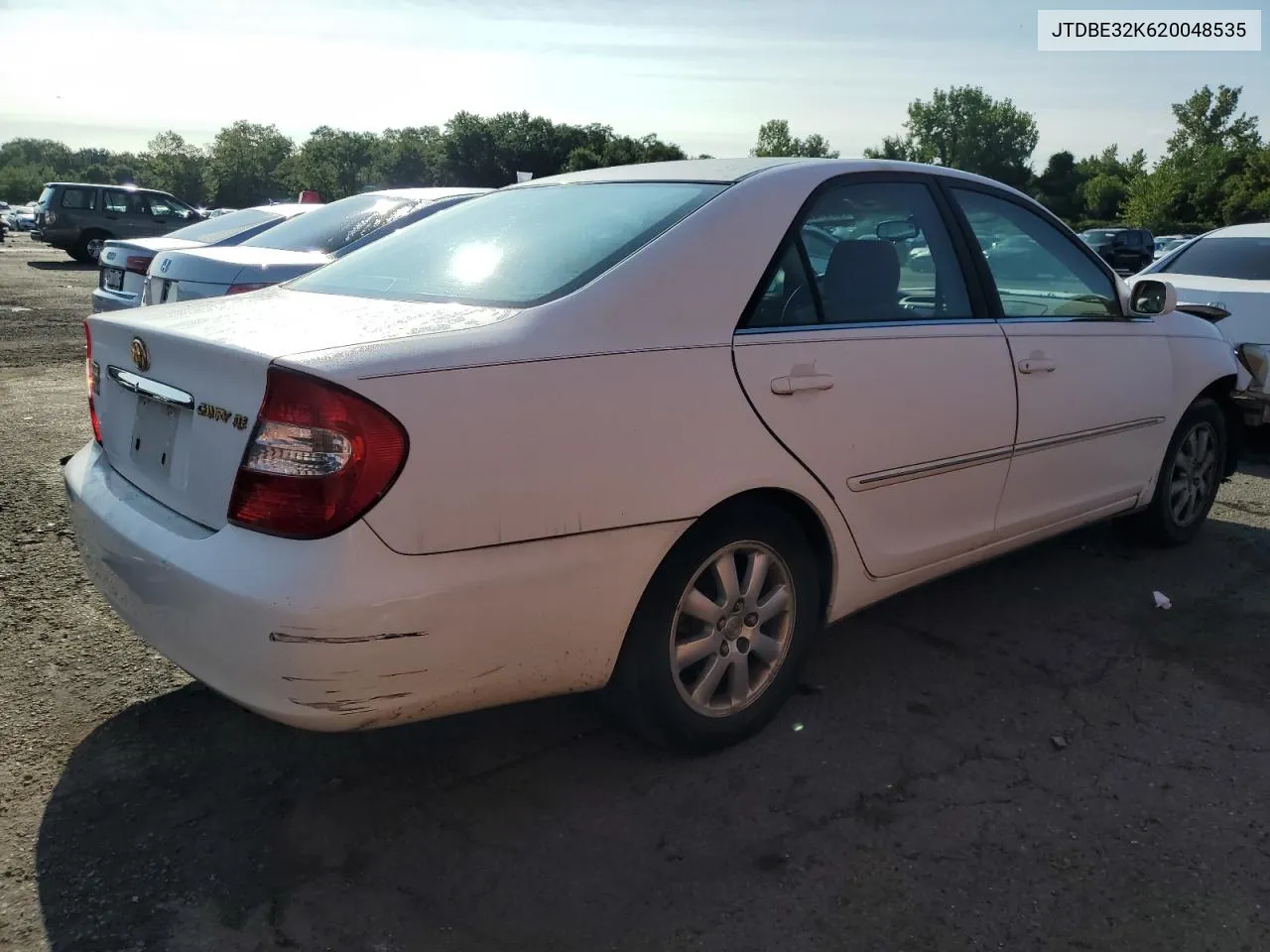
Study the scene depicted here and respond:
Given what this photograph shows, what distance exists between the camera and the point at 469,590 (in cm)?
225

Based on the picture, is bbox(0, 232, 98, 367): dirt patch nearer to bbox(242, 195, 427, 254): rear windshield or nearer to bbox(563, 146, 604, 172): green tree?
bbox(242, 195, 427, 254): rear windshield

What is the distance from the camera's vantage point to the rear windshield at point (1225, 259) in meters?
7.28

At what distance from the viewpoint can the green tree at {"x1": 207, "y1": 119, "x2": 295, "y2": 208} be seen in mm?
94500

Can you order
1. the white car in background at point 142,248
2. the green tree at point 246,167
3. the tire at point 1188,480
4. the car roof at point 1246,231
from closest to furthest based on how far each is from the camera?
1. the tire at point 1188,480
2. the car roof at point 1246,231
3. the white car in background at point 142,248
4. the green tree at point 246,167

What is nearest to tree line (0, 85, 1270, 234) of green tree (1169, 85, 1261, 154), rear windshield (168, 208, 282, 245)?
green tree (1169, 85, 1261, 154)


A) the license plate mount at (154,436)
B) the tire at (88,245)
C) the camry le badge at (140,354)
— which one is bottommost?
the license plate mount at (154,436)

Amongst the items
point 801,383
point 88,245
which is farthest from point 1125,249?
point 88,245

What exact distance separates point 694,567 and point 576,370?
0.61m

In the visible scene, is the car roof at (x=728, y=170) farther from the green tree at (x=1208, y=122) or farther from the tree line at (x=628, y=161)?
the green tree at (x=1208, y=122)

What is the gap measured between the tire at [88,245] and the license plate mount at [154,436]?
23759 millimetres

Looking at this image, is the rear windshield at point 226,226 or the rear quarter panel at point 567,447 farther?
the rear windshield at point 226,226

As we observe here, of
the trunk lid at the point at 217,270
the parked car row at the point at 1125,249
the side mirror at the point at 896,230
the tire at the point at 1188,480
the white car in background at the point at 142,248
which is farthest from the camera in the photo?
the parked car row at the point at 1125,249

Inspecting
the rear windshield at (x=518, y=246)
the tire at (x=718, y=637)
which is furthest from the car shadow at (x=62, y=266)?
the tire at (x=718, y=637)

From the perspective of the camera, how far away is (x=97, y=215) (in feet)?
77.1
